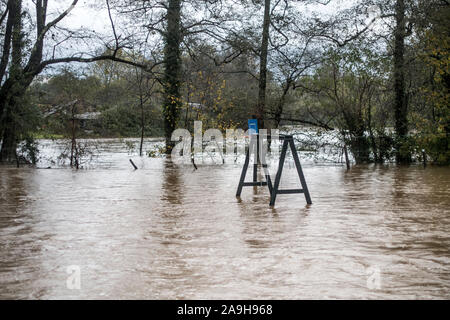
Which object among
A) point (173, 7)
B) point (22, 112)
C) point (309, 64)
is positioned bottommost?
point (22, 112)

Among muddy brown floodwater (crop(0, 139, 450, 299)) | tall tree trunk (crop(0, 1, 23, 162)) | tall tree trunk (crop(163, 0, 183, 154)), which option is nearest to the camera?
muddy brown floodwater (crop(0, 139, 450, 299))

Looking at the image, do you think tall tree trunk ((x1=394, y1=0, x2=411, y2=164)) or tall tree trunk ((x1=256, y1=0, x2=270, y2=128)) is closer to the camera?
tall tree trunk ((x1=394, y1=0, x2=411, y2=164))

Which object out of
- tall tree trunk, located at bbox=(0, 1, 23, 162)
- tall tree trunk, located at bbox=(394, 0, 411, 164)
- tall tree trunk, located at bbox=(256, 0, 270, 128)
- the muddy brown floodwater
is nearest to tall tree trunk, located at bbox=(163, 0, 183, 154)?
tall tree trunk, located at bbox=(256, 0, 270, 128)

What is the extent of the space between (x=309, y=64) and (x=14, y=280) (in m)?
22.8

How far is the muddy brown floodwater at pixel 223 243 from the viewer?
547 centimetres

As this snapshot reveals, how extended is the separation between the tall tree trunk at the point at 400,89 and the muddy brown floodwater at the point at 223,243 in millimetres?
8382

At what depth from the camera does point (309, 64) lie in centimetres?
2692

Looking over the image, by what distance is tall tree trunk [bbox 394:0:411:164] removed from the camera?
22.3 metres

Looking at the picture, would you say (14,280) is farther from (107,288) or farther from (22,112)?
(22,112)

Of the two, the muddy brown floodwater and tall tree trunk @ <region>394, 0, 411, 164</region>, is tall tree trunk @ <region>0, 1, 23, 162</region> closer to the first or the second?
the muddy brown floodwater

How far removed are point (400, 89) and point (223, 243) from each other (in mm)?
18625

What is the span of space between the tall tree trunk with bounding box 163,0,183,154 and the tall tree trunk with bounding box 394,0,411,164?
949 centimetres

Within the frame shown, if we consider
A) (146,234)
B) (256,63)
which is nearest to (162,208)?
(146,234)

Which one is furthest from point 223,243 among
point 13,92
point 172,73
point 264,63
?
point 264,63
